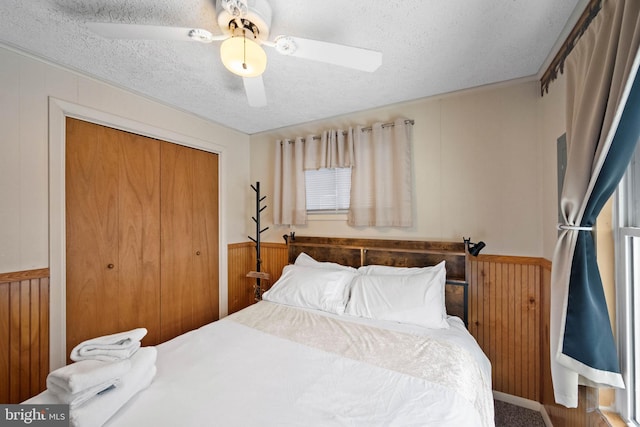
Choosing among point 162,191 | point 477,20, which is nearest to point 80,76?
point 162,191

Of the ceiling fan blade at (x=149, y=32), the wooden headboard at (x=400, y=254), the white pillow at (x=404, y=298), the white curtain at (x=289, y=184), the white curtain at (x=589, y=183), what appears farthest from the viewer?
the white curtain at (x=289, y=184)

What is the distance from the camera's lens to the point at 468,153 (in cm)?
209

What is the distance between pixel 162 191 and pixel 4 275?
3.66 ft

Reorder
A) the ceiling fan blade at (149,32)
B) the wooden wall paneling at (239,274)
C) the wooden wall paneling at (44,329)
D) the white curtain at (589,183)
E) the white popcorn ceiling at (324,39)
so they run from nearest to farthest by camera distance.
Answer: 1. the white curtain at (589,183)
2. the ceiling fan blade at (149,32)
3. the white popcorn ceiling at (324,39)
4. the wooden wall paneling at (44,329)
5. the wooden wall paneling at (239,274)

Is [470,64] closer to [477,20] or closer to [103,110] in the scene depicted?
[477,20]

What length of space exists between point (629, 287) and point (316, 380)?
4.52ft

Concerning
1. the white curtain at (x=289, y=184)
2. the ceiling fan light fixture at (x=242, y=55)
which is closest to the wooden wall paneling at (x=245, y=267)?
the white curtain at (x=289, y=184)

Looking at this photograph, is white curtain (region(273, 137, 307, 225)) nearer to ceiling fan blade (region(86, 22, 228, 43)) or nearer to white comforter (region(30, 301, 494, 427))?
white comforter (region(30, 301, 494, 427))

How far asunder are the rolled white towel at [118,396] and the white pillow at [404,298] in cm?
130

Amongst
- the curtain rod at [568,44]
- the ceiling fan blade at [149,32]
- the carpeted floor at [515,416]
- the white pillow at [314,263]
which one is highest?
the curtain rod at [568,44]

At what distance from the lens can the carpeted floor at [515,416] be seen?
171 centimetres

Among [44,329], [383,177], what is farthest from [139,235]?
[383,177]

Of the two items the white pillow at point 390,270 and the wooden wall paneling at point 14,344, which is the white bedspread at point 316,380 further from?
the wooden wall paneling at point 14,344

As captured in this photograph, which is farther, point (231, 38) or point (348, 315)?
point (348, 315)
